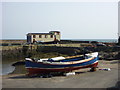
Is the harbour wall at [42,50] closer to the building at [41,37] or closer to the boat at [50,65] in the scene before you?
the building at [41,37]

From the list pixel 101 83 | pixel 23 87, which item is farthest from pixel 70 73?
pixel 23 87

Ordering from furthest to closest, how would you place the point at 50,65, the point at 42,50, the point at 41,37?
1. the point at 41,37
2. the point at 42,50
3. the point at 50,65

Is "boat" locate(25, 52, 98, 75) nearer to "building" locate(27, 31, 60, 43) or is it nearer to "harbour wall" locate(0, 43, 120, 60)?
"harbour wall" locate(0, 43, 120, 60)

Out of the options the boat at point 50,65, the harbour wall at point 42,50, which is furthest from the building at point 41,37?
the boat at point 50,65

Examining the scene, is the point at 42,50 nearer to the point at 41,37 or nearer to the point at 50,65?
the point at 41,37

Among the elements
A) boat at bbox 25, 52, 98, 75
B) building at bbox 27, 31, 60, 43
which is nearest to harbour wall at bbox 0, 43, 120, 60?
building at bbox 27, 31, 60, 43

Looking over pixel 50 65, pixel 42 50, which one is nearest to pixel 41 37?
pixel 42 50

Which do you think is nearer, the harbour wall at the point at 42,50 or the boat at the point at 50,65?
the boat at the point at 50,65

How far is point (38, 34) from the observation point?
260 ft

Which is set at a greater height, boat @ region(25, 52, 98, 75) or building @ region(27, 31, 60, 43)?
building @ region(27, 31, 60, 43)

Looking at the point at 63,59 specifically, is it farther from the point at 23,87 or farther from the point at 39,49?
the point at 39,49

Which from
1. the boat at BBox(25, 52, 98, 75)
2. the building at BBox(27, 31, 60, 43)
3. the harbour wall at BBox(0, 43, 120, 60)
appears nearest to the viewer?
the boat at BBox(25, 52, 98, 75)

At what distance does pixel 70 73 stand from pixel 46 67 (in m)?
3.56

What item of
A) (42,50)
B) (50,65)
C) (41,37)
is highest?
(41,37)
